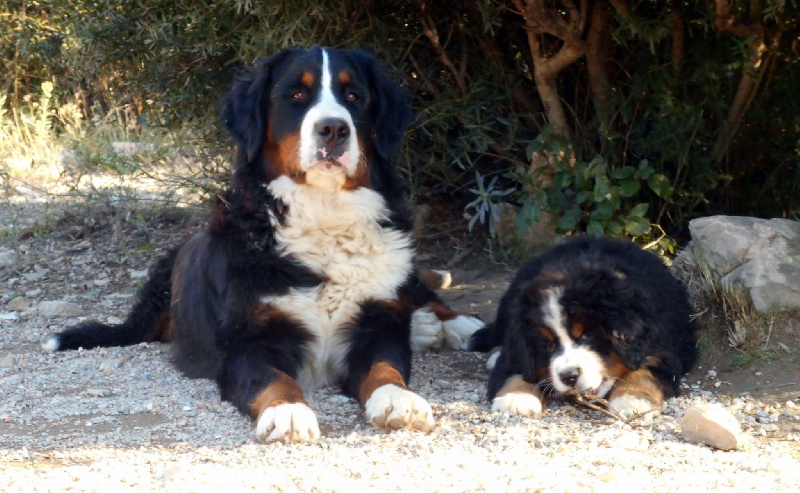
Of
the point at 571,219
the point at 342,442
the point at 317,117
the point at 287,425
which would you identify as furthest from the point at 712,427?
the point at 571,219

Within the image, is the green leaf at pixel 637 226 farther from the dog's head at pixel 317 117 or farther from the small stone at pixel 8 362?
the small stone at pixel 8 362

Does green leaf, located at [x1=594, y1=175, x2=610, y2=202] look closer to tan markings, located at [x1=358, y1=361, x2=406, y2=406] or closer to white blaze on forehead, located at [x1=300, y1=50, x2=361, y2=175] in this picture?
white blaze on forehead, located at [x1=300, y1=50, x2=361, y2=175]

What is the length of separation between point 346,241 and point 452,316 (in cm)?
105

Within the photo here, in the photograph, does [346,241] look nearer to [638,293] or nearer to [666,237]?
[638,293]

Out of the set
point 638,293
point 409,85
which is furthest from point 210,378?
point 409,85

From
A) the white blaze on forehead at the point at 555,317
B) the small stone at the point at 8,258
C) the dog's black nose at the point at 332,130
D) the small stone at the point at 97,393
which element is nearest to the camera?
the white blaze on forehead at the point at 555,317

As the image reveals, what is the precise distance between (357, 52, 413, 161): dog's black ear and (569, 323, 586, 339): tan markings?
1163mm

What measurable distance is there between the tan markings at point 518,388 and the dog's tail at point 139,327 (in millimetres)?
2084

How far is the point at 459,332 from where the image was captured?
5133mm

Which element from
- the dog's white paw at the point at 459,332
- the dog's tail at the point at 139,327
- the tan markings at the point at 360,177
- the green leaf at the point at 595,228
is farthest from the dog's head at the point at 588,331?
the dog's tail at the point at 139,327

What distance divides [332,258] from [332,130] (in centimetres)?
61

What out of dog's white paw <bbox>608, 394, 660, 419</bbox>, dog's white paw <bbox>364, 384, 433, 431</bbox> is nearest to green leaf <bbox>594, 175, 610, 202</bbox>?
dog's white paw <bbox>608, 394, 660, 419</bbox>

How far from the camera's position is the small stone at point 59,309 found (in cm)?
596

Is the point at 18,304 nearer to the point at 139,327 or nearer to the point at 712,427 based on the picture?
the point at 139,327
